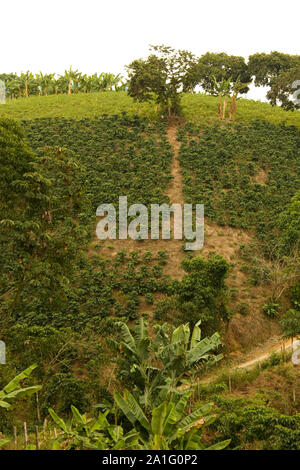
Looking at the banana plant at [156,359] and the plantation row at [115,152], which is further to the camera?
the plantation row at [115,152]

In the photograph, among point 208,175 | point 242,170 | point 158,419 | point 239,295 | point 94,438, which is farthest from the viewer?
point 242,170

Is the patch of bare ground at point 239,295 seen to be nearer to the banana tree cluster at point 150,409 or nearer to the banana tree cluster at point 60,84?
the banana tree cluster at point 150,409

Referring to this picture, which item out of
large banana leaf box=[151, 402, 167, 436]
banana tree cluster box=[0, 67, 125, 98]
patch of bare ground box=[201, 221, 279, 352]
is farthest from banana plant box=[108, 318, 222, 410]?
banana tree cluster box=[0, 67, 125, 98]

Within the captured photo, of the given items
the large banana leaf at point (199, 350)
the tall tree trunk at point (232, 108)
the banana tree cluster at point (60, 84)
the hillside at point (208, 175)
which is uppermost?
the banana tree cluster at point (60, 84)

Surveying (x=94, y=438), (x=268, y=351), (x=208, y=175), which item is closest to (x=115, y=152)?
(x=208, y=175)

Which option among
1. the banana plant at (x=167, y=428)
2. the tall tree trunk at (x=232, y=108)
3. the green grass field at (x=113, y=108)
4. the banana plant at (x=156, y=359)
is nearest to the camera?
the banana plant at (x=167, y=428)

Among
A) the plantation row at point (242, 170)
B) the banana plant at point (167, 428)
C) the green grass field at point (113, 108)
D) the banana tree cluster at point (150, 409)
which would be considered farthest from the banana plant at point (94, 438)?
the green grass field at point (113, 108)

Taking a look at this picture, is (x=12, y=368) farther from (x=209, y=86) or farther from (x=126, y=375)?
(x=209, y=86)

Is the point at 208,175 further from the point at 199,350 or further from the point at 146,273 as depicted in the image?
the point at 199,350
